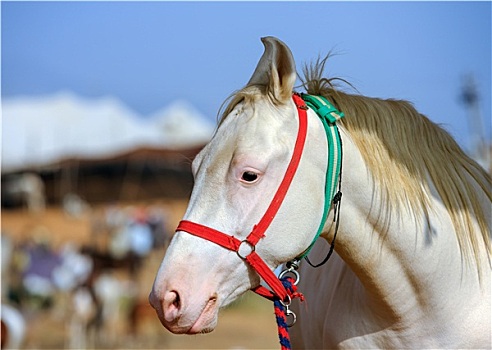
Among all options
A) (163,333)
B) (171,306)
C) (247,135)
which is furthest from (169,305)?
(163,333)

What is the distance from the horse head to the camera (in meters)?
2.50

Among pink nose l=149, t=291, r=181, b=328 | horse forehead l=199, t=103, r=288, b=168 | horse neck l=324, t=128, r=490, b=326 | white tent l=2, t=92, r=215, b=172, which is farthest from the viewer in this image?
white tent l=2, t=92, r=215, b=172

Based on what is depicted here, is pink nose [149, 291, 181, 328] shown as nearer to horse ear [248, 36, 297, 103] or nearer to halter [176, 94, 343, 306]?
halter [176, 94, 343, 306]

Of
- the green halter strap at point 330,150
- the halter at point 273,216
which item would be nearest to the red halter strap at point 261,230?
the halter at point 273,216

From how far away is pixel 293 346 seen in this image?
12.0ft

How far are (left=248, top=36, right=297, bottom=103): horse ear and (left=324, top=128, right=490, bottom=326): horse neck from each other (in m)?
0.30

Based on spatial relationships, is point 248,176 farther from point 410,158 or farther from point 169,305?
point 410,158

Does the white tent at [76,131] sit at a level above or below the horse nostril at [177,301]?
below

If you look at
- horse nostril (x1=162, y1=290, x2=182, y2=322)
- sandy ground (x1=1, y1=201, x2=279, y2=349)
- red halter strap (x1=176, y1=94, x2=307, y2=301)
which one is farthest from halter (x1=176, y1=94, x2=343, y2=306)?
sandy ground (x1=1, y1=201, x2=279, y2=349)

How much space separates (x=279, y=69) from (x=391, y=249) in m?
0.81

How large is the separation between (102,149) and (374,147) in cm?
3027

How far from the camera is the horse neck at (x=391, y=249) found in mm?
2766

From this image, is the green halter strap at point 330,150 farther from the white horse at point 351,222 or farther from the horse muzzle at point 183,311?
the horse muzzle at point 183,311

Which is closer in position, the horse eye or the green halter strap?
the horse eye
